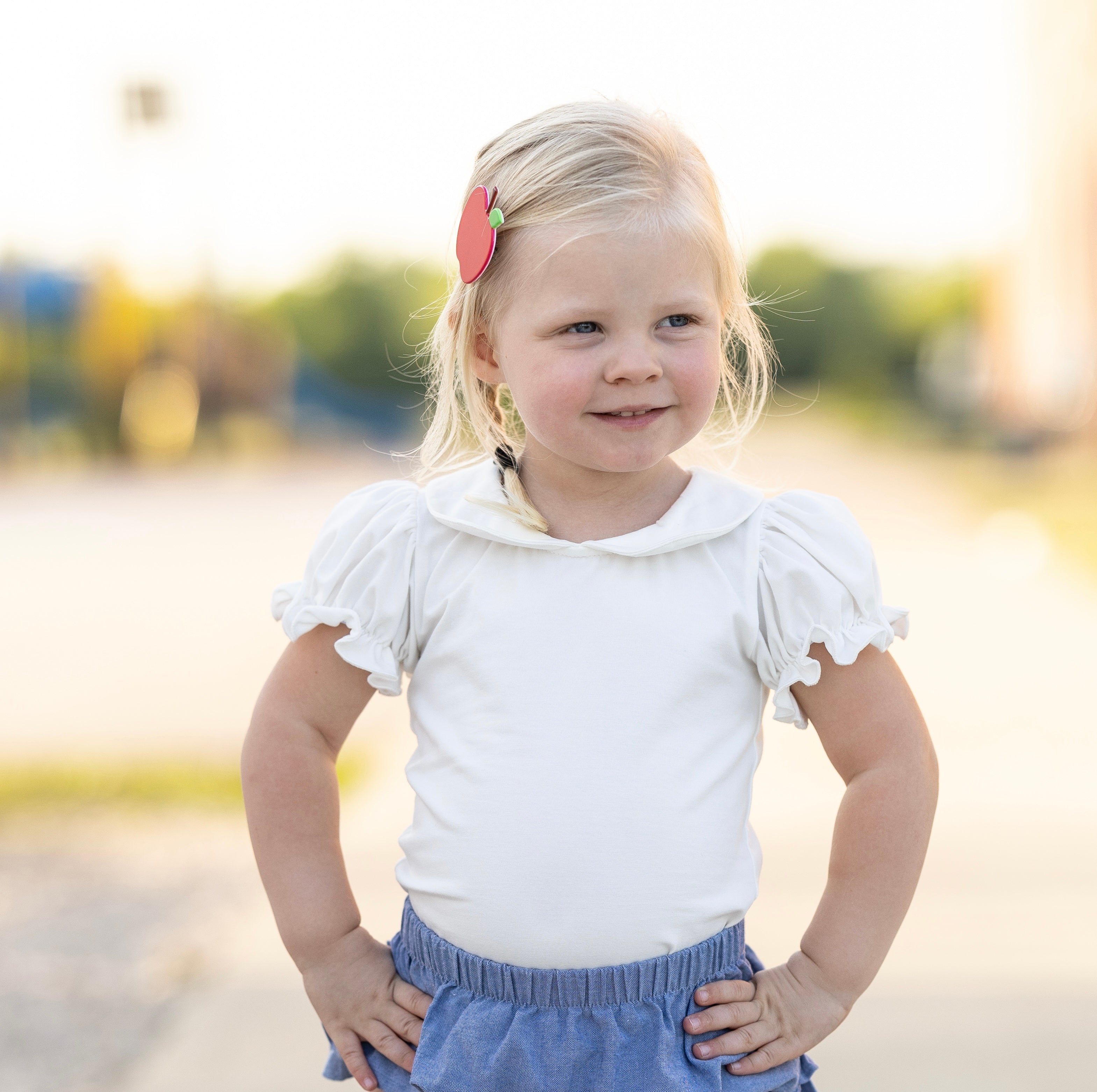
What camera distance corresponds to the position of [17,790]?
4.23m

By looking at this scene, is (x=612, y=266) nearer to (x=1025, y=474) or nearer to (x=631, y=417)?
(x=631, y=417)

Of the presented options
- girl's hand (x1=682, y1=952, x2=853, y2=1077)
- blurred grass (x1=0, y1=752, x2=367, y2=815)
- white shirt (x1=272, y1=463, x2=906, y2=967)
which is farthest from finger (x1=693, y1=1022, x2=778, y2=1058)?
blurred grass (x1=0, y1=752, x2=367, y2=815)

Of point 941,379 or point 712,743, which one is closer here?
point 712,743

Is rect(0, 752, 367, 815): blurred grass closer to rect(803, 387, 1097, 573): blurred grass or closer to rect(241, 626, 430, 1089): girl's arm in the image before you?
rect(803, 387, 1097, 573): blurred grass

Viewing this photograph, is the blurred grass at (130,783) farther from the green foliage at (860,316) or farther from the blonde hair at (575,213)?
the green foliage at (860,316)

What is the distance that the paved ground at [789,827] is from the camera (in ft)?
8.37

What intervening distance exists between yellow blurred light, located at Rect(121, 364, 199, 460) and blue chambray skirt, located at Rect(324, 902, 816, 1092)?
19163mm

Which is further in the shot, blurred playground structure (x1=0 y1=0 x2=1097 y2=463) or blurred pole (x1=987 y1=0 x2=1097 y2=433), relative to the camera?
blurred playground structure (x1=0 y1=0 x2=1097 y2=463)

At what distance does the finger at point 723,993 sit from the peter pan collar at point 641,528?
0.46 m

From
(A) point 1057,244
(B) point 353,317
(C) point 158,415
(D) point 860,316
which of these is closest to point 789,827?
(A) point 1057,244

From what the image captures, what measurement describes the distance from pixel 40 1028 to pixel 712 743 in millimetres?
2047

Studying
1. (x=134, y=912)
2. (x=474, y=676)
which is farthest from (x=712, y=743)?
(x=134, y=912)

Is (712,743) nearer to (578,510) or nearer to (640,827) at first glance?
(640,827)

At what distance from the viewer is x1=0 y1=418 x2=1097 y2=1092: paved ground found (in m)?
2.55
